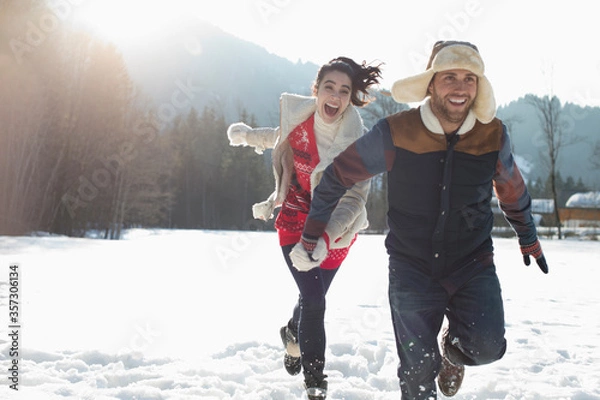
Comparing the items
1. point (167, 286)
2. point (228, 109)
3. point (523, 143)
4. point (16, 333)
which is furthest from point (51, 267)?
point (523, 143)

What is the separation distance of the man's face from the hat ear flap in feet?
0.10

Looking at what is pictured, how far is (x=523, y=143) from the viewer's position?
510ft

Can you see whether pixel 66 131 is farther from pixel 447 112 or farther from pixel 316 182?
pixel 447 112

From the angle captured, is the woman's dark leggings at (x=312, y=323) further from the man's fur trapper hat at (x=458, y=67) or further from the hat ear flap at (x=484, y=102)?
the hat ear flap at (x=484, y=102)

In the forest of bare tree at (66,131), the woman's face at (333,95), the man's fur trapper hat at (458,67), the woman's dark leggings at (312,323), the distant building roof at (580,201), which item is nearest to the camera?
the man's fur trapper hat at (458,67)

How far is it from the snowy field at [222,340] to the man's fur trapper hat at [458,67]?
6.57ft

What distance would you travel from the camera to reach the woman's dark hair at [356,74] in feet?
11.2

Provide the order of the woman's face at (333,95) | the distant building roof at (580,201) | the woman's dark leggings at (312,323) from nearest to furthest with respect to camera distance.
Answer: the woman's dark leggings at (312,323), the woman's face at (333,95), the distant building roof at (580,201)

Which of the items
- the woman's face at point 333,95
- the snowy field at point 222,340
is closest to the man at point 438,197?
the woman's face at point 333,95

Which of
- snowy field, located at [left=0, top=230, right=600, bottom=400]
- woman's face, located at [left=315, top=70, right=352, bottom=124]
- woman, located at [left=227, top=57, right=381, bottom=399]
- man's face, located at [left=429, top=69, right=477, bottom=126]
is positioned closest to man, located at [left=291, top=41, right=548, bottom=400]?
man's face, located at [left=429, top=69, right=477, bottom=126]

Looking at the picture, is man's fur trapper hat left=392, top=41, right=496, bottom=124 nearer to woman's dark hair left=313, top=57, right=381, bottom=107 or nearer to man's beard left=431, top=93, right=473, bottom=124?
man's beard left=431, top=93, right=473, bottom=124

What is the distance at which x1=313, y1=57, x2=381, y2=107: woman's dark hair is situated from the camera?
3.42 m

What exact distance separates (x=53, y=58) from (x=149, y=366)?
63.2ft

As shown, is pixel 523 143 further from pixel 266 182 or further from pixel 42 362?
pixel 42 362
